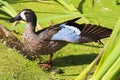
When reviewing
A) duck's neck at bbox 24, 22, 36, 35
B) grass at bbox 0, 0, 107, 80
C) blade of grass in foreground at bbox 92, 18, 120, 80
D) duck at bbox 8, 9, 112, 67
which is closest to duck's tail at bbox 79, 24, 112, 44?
duck at bbox 8, 9, 112, 67

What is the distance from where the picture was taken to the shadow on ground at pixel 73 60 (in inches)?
134

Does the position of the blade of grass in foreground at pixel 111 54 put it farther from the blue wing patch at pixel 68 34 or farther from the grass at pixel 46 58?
the blue wing patch at pixel 68 34

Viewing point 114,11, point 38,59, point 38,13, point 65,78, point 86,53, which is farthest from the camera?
point 114,11

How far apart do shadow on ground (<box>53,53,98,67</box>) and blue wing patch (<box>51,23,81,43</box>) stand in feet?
1.09

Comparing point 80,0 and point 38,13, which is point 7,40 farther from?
point 80,0

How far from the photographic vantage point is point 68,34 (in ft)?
10.3

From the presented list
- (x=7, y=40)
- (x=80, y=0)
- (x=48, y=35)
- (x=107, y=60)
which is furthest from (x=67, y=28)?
(x=107, y=60)

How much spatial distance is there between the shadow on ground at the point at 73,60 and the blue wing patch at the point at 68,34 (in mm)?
332

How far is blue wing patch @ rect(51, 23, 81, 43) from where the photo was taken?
3123 millimetres

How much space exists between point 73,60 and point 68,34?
1.42 ft

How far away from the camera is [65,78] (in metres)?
3.07

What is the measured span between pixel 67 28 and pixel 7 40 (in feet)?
2.31

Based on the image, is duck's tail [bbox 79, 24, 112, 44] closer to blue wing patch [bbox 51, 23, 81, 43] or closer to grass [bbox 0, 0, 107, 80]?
blue wing patch [bbox 51, 23, 81, 43]

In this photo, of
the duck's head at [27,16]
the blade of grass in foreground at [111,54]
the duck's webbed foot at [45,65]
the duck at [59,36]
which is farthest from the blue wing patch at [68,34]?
the blade of grass in foreground at [111,54]
